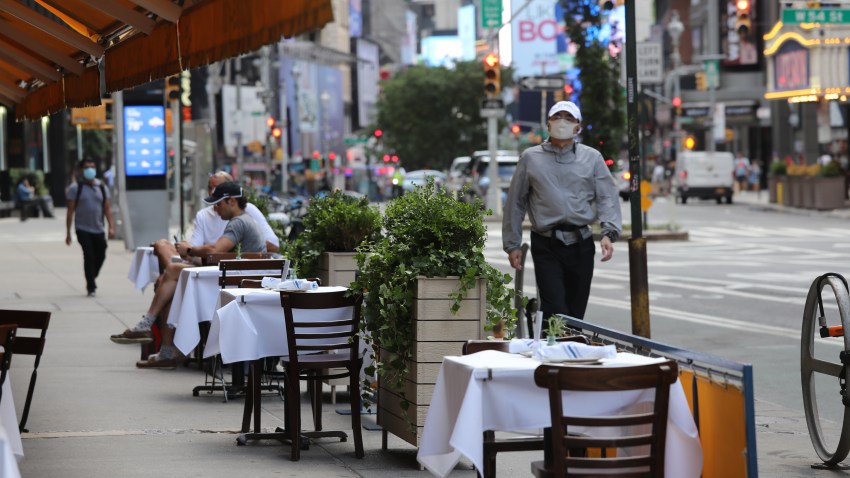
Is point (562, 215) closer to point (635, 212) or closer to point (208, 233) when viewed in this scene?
point (635, 212)

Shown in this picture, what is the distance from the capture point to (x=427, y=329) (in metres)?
8.75

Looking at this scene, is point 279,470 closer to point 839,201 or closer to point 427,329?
point 427,329

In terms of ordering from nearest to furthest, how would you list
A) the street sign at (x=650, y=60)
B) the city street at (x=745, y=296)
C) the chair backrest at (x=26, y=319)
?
the chair backrest at (x=26, y=319)
the city street at (x=745, y=296)
the street sign at (x=650, y=60)

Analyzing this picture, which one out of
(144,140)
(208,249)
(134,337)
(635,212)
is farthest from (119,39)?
(144,140)

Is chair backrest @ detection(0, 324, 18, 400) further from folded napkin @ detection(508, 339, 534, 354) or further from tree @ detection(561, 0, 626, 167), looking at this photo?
tree @ detection(561, 0, 626, 167)

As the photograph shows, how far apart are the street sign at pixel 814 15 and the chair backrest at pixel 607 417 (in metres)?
31.2

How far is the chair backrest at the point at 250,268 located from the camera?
11734 millimetres

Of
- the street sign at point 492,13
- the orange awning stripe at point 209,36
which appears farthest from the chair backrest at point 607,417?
the street sign at point 492,13

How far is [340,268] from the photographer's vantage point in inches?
447

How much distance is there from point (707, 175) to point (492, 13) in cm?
2054

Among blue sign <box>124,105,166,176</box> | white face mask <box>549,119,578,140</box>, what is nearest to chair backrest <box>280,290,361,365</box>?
white face mask <box>549,119,578,140</box>

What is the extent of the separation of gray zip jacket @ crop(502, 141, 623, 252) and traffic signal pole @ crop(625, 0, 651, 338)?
284cm

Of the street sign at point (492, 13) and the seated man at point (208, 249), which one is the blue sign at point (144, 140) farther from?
the seated man at point (208, 249)

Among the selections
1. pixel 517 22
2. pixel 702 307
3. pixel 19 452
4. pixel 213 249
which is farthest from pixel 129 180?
pixel 517 22
